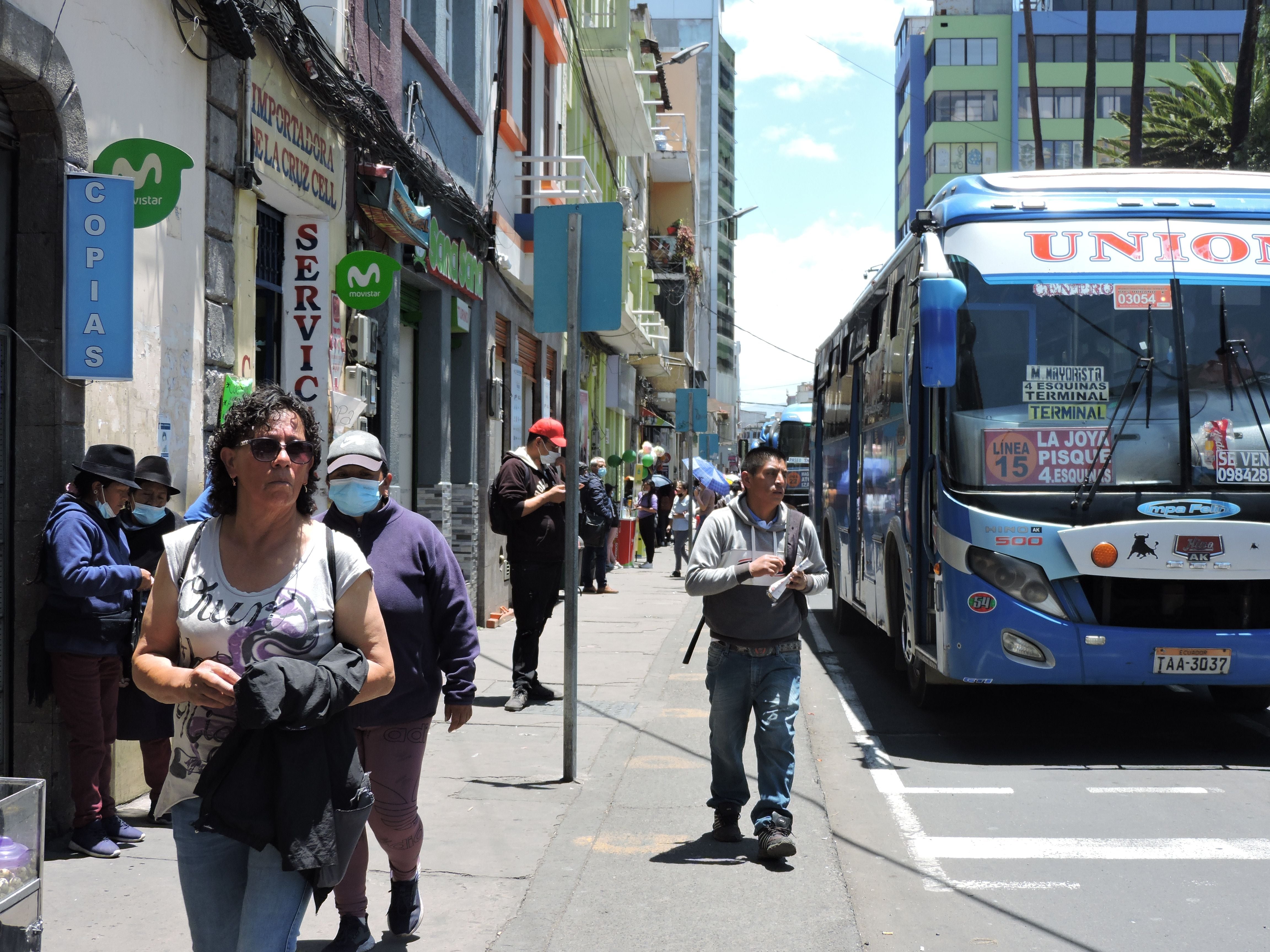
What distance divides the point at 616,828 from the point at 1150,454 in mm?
3858

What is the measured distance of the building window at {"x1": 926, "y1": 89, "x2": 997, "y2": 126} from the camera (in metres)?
70.3

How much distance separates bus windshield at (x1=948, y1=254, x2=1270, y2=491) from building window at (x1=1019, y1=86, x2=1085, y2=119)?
2597 inches

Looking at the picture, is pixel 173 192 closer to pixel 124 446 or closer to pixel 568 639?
pixel 124 446

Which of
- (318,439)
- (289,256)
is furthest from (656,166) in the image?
(318,439)

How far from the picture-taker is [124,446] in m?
6.07

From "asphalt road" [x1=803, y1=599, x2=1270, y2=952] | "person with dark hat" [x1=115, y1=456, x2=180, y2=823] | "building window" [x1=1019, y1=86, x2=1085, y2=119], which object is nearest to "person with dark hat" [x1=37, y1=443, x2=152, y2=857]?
"person with dark hat" [x1=115, y1=456, x2=180, y2=823]

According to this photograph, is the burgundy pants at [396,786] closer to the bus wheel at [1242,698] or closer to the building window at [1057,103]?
the bus wheel at [1242,698]

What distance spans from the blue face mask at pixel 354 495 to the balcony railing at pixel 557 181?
467 inches

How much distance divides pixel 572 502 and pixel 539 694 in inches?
110

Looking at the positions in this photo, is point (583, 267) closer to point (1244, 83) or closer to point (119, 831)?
point (119, 831)

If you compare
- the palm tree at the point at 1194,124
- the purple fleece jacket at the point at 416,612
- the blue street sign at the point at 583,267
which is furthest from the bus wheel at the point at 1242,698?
the palm tree at the point at 1194,124

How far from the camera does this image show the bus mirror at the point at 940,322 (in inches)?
288

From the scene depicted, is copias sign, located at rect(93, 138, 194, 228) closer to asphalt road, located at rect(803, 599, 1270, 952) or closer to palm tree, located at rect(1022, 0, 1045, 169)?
asphalt road, located at rect(803, 599, 1270, 952)

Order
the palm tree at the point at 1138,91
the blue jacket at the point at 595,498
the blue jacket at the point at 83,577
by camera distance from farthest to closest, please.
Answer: the palm tree at the point at 1138,91 < the blue jacket at the point at 595,498 < the blue jacket at the point at 83,577
